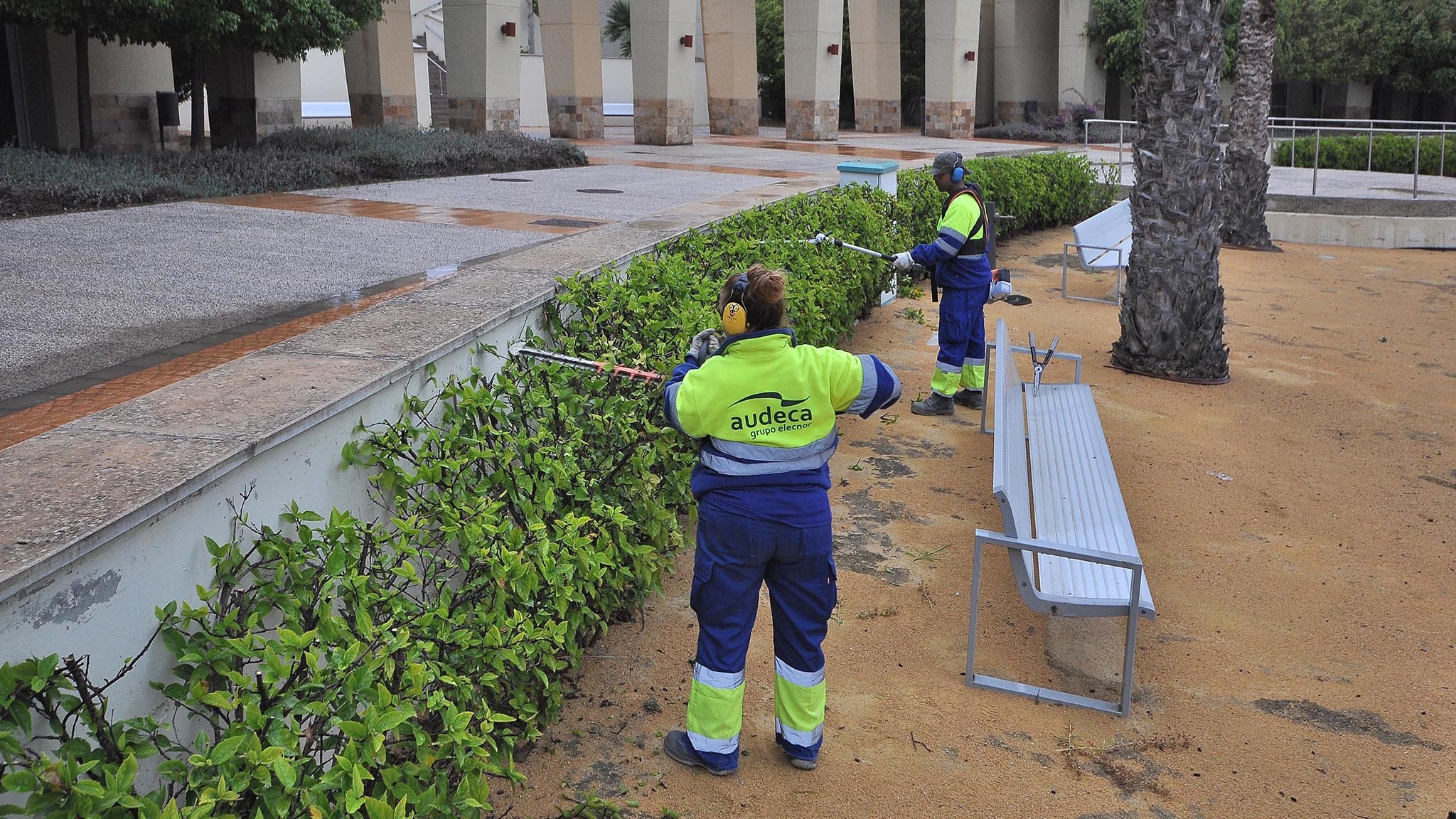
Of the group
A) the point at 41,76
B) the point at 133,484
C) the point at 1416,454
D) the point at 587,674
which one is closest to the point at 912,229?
the point at 1416,454

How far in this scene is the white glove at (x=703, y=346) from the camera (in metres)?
3.93

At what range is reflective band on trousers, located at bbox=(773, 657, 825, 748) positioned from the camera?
388cm

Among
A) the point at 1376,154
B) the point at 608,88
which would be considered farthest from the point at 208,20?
the point at 608,88

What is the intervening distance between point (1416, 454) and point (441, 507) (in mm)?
6674

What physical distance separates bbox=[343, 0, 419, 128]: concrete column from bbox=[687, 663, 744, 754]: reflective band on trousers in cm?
2149

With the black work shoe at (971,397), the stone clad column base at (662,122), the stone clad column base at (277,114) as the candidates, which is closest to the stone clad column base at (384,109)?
the stone clad column base at (662,122)

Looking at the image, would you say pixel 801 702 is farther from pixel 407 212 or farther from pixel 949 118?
pixel 949 118

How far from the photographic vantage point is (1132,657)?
427cm

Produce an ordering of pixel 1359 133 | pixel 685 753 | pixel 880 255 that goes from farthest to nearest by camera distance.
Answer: pixel 1359 133
pixel 880 255
pixel 685 753

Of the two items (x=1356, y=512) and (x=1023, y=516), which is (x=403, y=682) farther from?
(x=1356, y=512)

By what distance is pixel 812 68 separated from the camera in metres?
26.2

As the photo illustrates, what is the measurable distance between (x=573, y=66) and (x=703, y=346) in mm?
21327

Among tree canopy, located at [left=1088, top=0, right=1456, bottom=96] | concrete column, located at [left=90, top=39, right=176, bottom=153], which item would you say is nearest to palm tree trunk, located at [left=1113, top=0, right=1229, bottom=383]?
concrete column, located at [left=90, top=39, right=176, bottom=153]

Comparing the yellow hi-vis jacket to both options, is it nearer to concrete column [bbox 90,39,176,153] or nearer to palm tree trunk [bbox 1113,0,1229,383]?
palm tree trunk [bbox 1113,0,1229,383]
